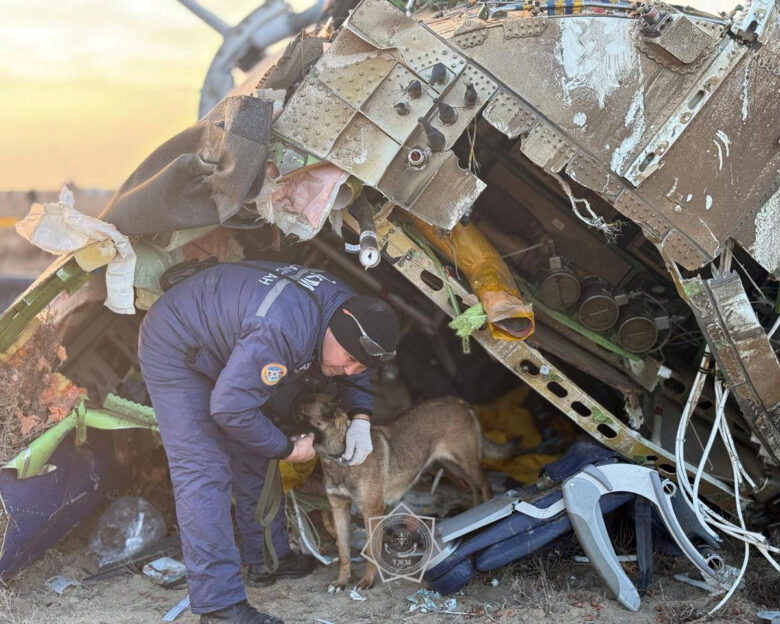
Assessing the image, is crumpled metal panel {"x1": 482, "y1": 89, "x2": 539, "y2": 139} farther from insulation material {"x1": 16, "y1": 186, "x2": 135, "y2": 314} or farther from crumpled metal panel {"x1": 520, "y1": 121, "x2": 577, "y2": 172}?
insulation material {"x1": 16, "y1": 186, "x2": 135, "y2": 314}

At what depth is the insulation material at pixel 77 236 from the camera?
4.07 meters

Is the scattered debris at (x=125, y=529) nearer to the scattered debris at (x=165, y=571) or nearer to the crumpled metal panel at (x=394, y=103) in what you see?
the scattered debris at (x=165, y=571)

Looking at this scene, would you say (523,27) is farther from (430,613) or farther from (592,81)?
(430,613)

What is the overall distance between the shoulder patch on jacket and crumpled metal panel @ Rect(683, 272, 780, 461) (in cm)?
225

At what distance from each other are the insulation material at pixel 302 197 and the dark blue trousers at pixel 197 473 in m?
0.94

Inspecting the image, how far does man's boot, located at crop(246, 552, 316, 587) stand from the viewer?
4656mm

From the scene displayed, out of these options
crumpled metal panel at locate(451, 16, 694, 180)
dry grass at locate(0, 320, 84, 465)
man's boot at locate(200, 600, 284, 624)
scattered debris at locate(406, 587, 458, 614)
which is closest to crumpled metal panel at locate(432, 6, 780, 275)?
crumpled metal panel at locate(451, 16, 694, 180)

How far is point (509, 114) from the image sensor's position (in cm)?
425

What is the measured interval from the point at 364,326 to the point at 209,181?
3.79 feet

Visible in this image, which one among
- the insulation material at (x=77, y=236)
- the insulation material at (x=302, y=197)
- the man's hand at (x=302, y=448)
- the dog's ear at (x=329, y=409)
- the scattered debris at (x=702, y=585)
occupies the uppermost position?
the insulation material at (x=302, y=197)

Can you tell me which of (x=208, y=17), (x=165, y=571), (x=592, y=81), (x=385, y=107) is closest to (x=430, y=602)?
(x=165, y=571)

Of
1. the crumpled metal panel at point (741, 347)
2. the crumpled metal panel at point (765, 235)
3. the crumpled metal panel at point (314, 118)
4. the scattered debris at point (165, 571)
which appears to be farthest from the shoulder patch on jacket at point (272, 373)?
the crumpled metal panel at point (765, 235)

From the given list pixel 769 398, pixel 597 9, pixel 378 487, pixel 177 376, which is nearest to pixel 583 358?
pixel 769 398

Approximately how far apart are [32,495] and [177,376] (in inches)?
46.1
